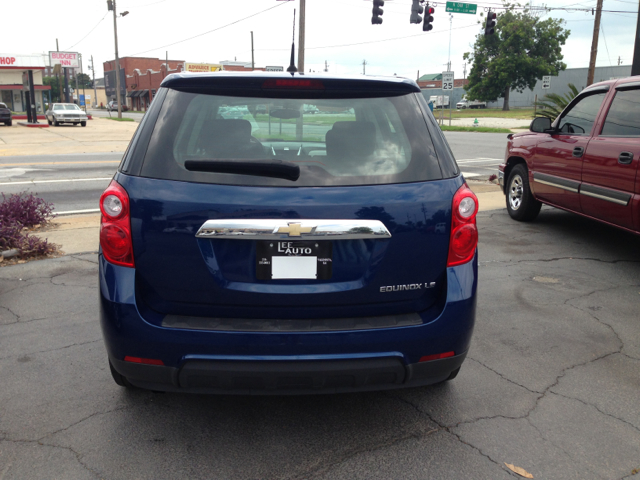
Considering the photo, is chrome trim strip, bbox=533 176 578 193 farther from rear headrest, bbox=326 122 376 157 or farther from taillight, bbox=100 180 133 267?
taillight, bbox=100 180 133 267

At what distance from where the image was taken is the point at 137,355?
2510 mm

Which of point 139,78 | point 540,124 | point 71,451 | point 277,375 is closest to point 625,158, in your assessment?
point 540,124

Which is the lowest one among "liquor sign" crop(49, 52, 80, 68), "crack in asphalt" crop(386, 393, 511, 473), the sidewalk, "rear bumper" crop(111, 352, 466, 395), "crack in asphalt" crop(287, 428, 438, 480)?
"crack in asphalt" crop(287, 428, 438, 480)

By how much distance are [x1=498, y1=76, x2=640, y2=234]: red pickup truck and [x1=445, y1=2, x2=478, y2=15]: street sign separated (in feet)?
72.2

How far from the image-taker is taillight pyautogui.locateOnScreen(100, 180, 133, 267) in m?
2.49

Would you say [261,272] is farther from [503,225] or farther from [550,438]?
[503,225]

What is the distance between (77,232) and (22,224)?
0.63 metres

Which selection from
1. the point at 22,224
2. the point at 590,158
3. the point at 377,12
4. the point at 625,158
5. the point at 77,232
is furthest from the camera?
the point at 377,12

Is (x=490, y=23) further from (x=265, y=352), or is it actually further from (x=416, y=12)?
(x=265, y=352)

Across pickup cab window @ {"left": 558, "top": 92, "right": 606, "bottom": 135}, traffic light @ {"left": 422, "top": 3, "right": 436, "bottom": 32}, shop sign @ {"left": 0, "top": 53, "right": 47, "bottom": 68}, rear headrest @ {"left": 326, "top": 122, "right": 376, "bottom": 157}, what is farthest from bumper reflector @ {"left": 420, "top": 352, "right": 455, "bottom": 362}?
shop sign @ {"left": 0, "top": 53, "right": 47, "bottom": 68}

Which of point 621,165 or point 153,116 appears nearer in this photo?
point 153,116

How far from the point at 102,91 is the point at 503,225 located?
149 m

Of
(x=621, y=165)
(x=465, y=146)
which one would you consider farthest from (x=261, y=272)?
(x=465, y=146)

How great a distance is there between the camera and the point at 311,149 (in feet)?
9.35
